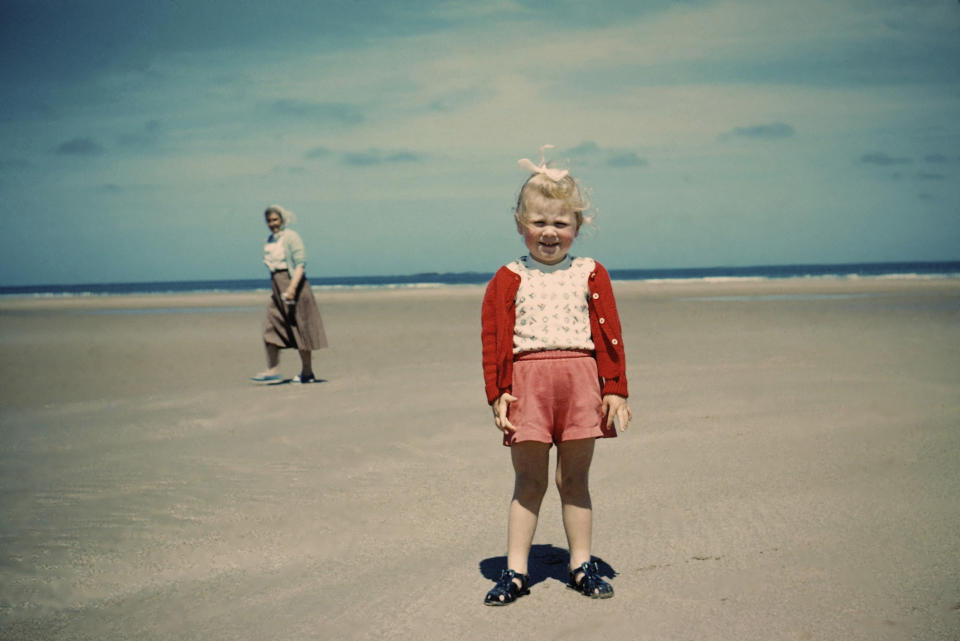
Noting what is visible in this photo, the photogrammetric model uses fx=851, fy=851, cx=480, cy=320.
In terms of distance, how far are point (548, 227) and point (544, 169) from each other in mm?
242

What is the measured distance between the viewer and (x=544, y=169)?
3436 millimetres

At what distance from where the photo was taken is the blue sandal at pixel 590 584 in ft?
10.8

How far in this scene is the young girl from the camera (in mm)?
3326

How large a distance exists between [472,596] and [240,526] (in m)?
1.54

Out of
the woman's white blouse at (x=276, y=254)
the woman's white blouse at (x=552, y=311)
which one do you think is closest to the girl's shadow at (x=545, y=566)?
the woman's white blouse at (x=552, y=311)

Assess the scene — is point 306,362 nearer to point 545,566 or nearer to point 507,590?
point 545,566

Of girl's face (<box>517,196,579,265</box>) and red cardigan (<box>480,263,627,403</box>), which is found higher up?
girl's face (<box>517,196,579,265</box>)

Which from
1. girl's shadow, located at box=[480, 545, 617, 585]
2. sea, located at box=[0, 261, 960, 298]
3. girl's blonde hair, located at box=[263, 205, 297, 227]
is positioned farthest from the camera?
sea, located at box=[0, 261, 960, 298]

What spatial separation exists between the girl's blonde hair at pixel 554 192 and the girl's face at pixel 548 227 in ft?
0.05

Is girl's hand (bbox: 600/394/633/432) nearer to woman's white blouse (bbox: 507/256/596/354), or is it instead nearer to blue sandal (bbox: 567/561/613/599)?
woman's white blouse (bbox: 507/256/596/354)

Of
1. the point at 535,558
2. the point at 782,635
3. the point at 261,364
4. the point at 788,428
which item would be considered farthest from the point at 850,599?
the point at 261,364

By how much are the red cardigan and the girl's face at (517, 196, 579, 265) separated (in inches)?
5.8

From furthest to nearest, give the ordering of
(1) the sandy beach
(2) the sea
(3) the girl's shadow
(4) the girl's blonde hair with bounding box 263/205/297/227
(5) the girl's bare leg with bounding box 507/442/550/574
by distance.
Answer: (2) the sea < (4) the girl's blonde hair with bounding box 263/205/297/227 < (3) the girl's shadow < (5) the girl's bare leg with bounding box 507/442/550/574 < (1) the sandy beach

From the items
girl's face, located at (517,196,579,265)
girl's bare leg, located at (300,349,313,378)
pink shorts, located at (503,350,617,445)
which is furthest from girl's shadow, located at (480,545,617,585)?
girl's bare leg, located at (300,349,313,378)
